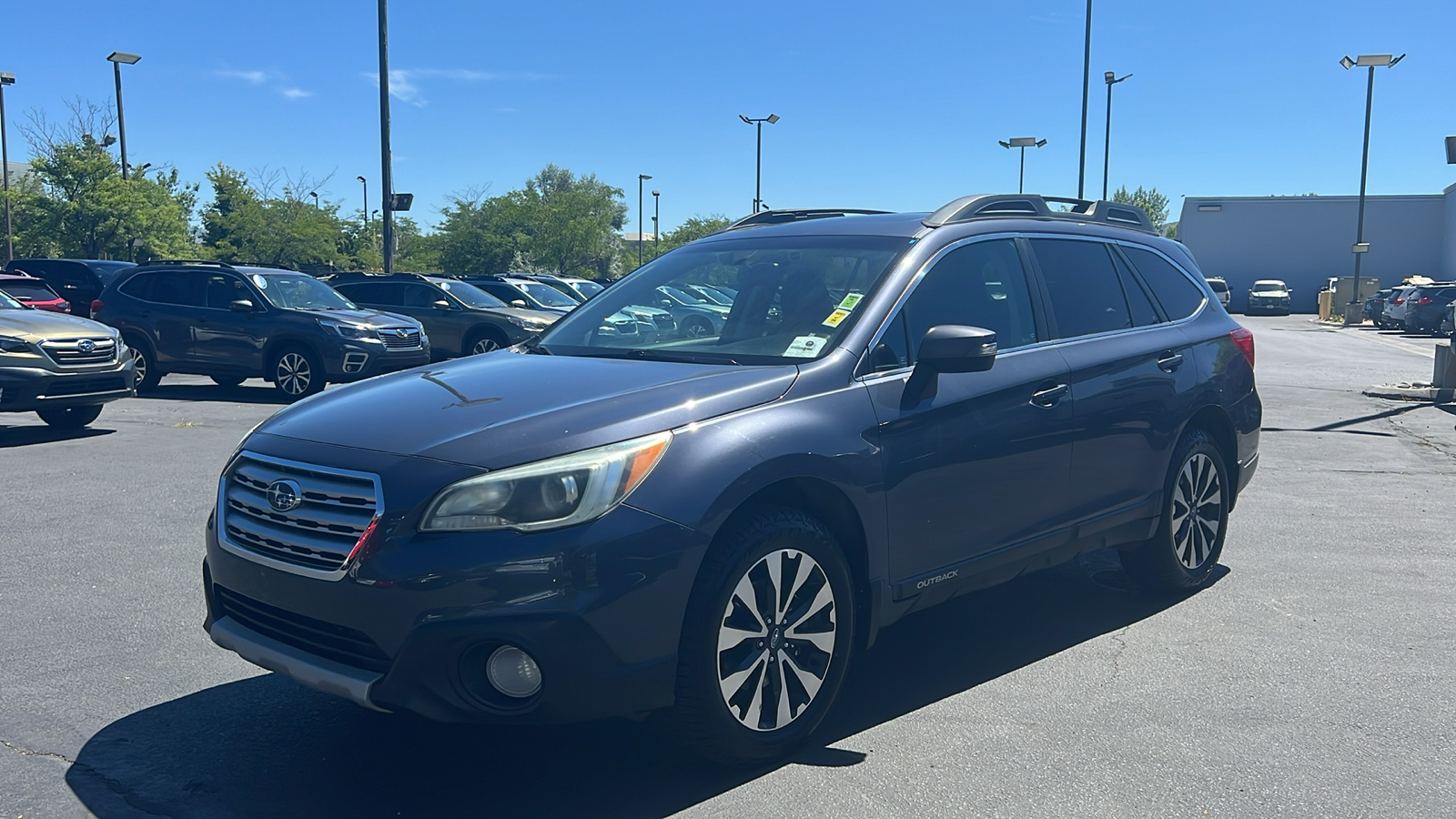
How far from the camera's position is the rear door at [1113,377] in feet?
16.0

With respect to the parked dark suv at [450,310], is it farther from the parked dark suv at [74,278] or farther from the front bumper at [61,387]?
the front bumper at [61,387]

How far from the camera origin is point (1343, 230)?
61000 mm

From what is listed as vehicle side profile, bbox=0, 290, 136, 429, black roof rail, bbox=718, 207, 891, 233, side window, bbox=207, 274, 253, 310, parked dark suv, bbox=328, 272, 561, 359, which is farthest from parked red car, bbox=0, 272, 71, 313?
black roof rail, bbox=718, 207, 891, 233

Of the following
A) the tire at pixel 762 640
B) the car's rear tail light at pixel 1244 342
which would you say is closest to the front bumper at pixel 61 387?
the tire at pixel 762 640

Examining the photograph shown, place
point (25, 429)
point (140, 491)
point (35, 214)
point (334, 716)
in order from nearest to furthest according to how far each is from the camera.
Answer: point (334, 716)
point (140, 491)
point (25, 429)
point (35, 214)

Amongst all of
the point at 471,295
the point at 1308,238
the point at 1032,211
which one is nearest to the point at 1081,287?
the point at 1032,211

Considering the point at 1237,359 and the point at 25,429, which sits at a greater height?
the point at 1237,359

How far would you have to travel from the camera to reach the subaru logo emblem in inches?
133

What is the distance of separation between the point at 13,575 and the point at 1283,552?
263 inches

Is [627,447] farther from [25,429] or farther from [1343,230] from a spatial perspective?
[1343,230]

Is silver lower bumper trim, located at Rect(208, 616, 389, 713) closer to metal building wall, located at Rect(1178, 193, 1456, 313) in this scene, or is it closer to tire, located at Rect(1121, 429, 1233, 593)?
tire, located at Rect(1121, 429, 1233, 593)

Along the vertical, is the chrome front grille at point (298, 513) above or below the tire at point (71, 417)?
above

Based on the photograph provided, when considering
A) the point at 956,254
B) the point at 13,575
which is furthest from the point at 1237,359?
the point at 13,575

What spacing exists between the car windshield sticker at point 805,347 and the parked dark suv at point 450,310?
1462 centimetres
